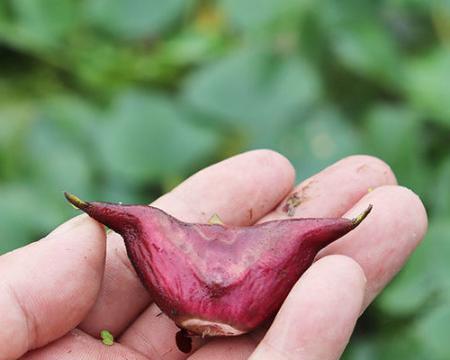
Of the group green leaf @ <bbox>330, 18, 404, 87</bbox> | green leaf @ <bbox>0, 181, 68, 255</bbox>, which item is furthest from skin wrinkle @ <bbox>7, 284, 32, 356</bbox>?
green leaf @ <bbox>330, 18, 404, 87</bbox>

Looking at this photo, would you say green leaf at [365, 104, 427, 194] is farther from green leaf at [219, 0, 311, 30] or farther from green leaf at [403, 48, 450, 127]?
green leaf at [219, 0, 311, 30]

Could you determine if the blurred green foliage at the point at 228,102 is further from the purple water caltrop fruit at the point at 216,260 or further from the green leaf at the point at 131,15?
the purple water caltrop fruit at the point at 216,260

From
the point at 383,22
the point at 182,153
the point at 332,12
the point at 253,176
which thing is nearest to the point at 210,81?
the point at 182,153

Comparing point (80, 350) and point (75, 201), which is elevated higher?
point (75, 201)

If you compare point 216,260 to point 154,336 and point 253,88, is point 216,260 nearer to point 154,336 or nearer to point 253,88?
point 154,336

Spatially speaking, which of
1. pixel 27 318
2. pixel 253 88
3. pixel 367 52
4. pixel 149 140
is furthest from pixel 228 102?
pixel 27 318
